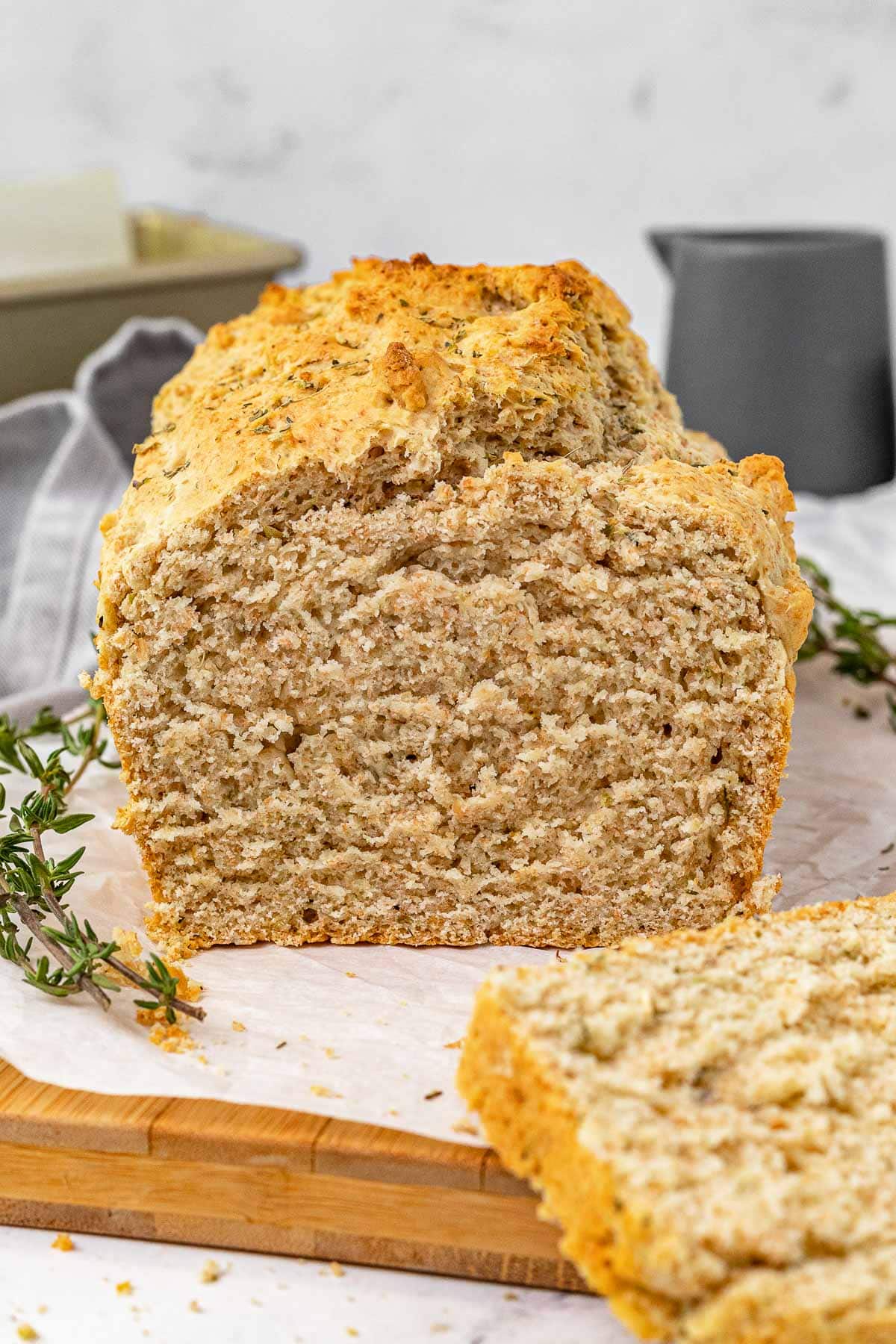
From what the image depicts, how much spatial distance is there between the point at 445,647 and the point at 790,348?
371 centimetres

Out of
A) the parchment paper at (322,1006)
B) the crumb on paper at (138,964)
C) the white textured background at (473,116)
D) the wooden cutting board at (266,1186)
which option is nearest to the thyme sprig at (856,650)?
the parchment paper at (322,1006)

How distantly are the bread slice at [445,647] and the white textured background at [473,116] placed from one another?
5104 millimetres

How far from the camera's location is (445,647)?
10.1ft

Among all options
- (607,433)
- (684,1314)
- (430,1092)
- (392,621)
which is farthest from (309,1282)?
(607,433)

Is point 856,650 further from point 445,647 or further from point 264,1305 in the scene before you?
point 264,1305

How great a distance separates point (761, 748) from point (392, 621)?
0.81 m

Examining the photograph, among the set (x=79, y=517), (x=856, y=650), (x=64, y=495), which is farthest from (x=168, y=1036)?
(x=64, y=495)

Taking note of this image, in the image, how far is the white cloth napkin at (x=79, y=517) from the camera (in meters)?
5.16

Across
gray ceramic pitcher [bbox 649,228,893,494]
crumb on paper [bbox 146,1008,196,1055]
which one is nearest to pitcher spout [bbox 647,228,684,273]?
gray ceramic pitcher [bbox 649,228,893,494]

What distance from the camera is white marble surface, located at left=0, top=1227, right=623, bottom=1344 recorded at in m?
2.38

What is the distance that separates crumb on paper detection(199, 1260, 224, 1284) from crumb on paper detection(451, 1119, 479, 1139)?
1.51ft

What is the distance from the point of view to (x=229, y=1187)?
2.54m

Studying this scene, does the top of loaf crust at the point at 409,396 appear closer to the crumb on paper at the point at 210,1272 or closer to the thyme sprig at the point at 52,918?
the thyme sprig at the point at 52,918

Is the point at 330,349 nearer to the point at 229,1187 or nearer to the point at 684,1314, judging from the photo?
the point at 229,1187
